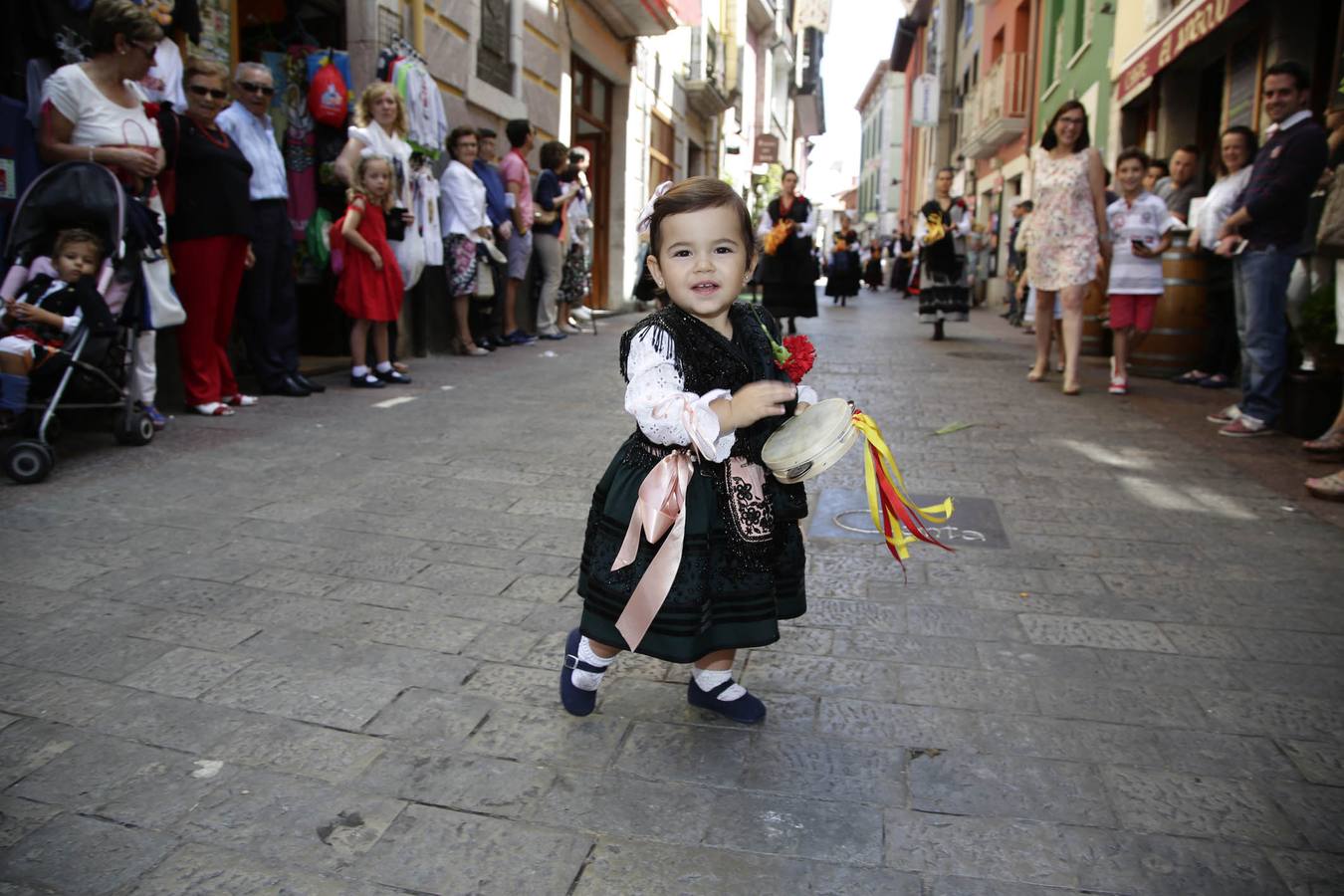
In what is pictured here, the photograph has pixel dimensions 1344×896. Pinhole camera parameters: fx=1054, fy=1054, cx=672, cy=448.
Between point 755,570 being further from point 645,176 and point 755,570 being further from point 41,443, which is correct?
point 645,176

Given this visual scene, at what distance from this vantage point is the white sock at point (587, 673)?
8.12ft

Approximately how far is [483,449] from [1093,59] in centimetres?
1461

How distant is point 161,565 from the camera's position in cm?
349

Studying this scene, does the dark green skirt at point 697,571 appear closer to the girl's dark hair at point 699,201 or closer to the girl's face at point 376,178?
the girl's dark hair at point 699,201

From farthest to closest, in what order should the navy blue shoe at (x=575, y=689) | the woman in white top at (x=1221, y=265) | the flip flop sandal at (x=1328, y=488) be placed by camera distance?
the woman in white top at (x=1221, y=265) < the flip flop sandal at (x=1328, y=488) < the navy blue shoe at (x=575, y=689)

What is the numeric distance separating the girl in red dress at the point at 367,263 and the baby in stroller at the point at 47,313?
2.47m

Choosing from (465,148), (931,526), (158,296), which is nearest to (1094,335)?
(465,148)

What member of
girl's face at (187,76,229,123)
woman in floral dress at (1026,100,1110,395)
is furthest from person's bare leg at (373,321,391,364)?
woman in floral dress at (1026,100,1110,395)

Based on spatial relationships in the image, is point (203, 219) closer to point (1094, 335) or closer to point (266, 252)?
point (266, 252)

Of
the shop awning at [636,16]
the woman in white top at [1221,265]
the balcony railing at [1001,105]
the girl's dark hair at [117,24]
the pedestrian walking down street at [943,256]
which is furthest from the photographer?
the balcony railing at [1001,105]

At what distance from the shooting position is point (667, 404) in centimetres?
217

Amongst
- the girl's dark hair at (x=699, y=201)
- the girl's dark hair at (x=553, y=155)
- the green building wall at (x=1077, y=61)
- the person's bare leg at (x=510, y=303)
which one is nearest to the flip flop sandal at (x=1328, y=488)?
the girl's dark hair at (x=699, y=201)

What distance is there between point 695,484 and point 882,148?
6460cm

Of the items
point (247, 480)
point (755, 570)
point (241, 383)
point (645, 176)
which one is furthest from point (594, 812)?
point (645, 176)
